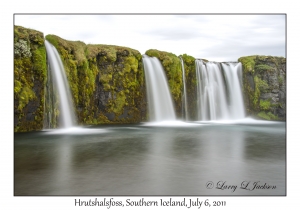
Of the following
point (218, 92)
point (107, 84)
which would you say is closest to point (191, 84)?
point (218, 92)

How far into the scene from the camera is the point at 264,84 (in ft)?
81.4

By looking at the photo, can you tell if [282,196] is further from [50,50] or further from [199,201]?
[50,50]

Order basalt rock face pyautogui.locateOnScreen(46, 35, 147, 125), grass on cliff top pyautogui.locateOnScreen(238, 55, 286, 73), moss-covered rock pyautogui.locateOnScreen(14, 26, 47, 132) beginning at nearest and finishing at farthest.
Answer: moss-covered rock pyautogui.locateOnScreen(14, 26, 47, 132) → basalt rock face pyautogui.locateOnScreen(46, 35, 147, 125) → grass on cliff top pyautogui.locateOnScreen(238, 55, 286, 73)

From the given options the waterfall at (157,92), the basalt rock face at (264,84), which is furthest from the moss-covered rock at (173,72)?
the basalt rock face at (264,84)

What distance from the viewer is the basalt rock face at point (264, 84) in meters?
24.3

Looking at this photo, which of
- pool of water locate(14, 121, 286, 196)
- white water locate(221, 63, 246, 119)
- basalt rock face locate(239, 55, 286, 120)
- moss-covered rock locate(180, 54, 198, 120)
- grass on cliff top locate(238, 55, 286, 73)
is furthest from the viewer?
grass on cliff top locate(238, 55, 286, 73)

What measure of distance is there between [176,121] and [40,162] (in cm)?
1401

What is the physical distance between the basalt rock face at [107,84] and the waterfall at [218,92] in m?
4.98

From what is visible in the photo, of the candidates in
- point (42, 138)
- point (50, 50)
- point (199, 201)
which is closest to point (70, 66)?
point (50, 50)

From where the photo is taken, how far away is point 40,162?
7312 mm

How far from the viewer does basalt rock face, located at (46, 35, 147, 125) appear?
56.2ft

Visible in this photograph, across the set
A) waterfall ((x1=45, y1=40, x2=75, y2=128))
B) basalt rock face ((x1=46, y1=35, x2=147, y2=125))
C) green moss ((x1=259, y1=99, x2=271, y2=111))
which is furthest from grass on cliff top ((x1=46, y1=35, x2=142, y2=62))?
green moss ((x1=259, y1=99, x2=271, y2=111))

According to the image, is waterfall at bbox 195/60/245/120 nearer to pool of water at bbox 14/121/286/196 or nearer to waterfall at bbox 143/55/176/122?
waterfall at bbox 143/55/176/122

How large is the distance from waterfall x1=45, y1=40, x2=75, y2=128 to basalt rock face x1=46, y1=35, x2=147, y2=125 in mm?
1152
